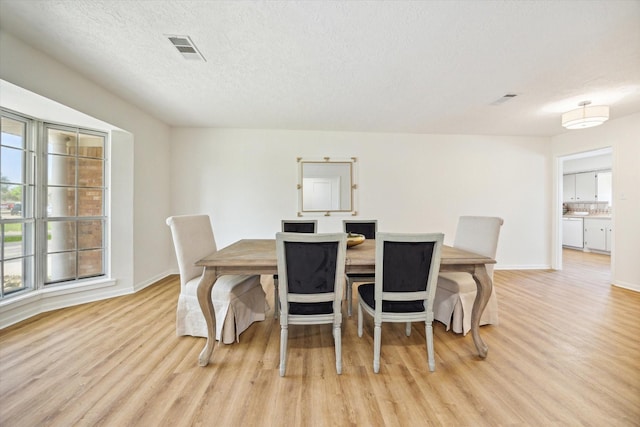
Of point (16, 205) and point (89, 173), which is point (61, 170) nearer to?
point (89, 173)

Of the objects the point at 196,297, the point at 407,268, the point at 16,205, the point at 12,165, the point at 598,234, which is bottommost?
the point at 196,297

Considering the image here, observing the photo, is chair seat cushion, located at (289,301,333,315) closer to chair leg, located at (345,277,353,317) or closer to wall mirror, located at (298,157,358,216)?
chair leg, located at (345,277,353,317)

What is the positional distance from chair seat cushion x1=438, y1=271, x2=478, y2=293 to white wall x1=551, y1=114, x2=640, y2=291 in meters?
3.10

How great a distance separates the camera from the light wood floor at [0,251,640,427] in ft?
4.31

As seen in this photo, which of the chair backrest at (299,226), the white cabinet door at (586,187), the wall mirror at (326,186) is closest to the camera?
the chair backrest at (299,226)

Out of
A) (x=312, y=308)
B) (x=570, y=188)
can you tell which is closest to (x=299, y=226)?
(x=312, y=308)

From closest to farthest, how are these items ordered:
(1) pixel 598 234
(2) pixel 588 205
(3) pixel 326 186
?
(3) pixel 326 186
(1) pixel 598 234
(2) pixel 588 205

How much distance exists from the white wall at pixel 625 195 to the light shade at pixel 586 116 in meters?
1.08

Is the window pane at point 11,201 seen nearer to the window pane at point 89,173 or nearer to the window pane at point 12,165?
the window pane at point 12,165

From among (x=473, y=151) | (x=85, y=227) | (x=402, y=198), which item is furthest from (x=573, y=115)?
(x=85, y=227)

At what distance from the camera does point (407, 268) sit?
1.63 metres

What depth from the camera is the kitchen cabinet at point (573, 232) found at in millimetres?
6191

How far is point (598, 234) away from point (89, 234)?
32.3 feet

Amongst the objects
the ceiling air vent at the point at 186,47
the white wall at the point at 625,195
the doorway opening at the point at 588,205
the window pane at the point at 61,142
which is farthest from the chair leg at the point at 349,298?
the doorway opening at the point at 588,205
